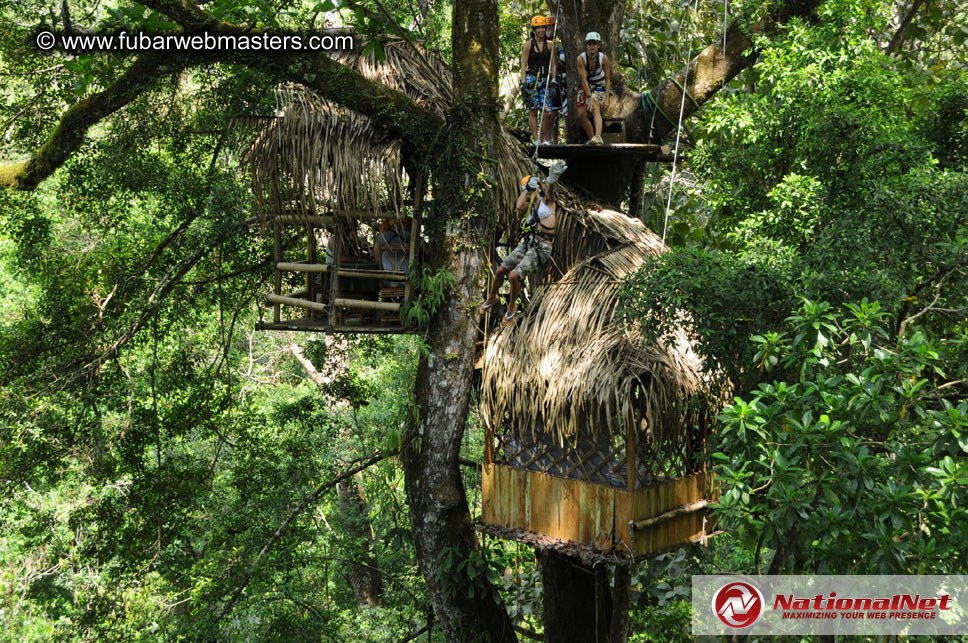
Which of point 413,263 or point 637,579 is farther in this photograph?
point 637,579

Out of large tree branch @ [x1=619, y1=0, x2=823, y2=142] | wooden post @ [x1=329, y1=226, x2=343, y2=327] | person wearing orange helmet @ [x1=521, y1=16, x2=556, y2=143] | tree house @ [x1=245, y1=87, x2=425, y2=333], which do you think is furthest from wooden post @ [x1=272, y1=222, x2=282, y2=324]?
large tree branch @ [x1=619, y1=0, x2=823, y2=142]

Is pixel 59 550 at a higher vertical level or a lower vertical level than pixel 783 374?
lower

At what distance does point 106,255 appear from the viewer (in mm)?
6410

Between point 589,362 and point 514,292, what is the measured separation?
0.82 metres

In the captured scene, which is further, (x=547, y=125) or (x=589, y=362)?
(x=547, y=125)

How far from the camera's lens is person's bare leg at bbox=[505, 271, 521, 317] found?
4.92 meters

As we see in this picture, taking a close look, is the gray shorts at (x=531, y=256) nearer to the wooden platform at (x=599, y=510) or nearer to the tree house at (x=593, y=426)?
the tree house at (x=593, y=426)

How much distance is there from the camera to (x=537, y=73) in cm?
614

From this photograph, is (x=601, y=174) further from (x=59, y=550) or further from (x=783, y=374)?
(x=59, y=550)

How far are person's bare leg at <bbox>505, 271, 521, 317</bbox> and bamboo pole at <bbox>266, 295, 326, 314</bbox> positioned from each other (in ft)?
3.83

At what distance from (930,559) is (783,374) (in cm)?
140

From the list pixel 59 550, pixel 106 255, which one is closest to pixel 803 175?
pixel 106 255

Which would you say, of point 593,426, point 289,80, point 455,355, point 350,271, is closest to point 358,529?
point 455,355

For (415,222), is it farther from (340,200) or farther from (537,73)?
(537,73)
